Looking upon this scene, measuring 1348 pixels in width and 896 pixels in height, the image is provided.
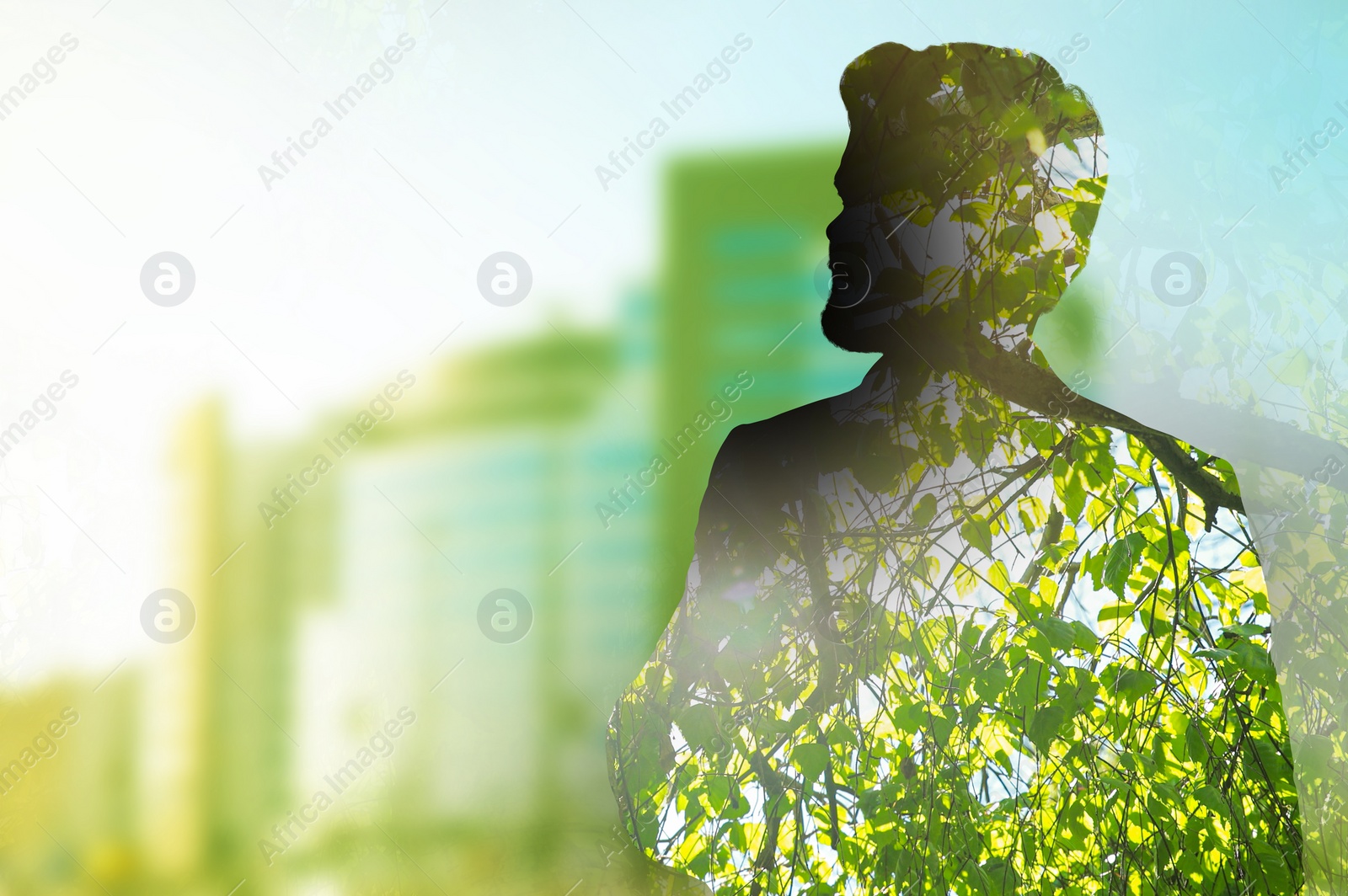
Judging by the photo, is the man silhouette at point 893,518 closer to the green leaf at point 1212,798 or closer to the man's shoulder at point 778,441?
the man's shoulder at point 778,441

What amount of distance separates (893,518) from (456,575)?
2.32 ft

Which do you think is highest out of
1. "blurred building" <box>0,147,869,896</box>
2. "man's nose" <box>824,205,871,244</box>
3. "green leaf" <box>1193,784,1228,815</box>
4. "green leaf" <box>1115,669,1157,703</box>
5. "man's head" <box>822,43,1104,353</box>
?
"man's head" <box>822,43,1104,353</box>

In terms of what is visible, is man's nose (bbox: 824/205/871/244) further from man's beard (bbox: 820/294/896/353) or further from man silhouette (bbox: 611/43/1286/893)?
man's beard (bbox: 820/294/896/353)

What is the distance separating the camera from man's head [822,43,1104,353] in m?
1.33

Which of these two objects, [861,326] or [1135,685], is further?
[861,326]

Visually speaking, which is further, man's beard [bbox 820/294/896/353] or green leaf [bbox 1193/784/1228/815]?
man's beard [bbox 820/294/896/353]

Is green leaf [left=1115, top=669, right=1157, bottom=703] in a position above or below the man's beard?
below

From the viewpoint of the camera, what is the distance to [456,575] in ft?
4.53

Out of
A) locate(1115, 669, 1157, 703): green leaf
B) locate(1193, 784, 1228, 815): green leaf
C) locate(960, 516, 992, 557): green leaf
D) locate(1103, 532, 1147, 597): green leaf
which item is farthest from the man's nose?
locate(1193, 784, 1228, 815): green leaf

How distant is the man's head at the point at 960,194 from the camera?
52.2 inches

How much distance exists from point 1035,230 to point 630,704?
982mm

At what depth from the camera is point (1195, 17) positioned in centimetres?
142

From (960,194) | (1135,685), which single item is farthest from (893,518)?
(960,194)

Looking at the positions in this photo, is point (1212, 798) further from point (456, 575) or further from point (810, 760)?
point (456, 575)
